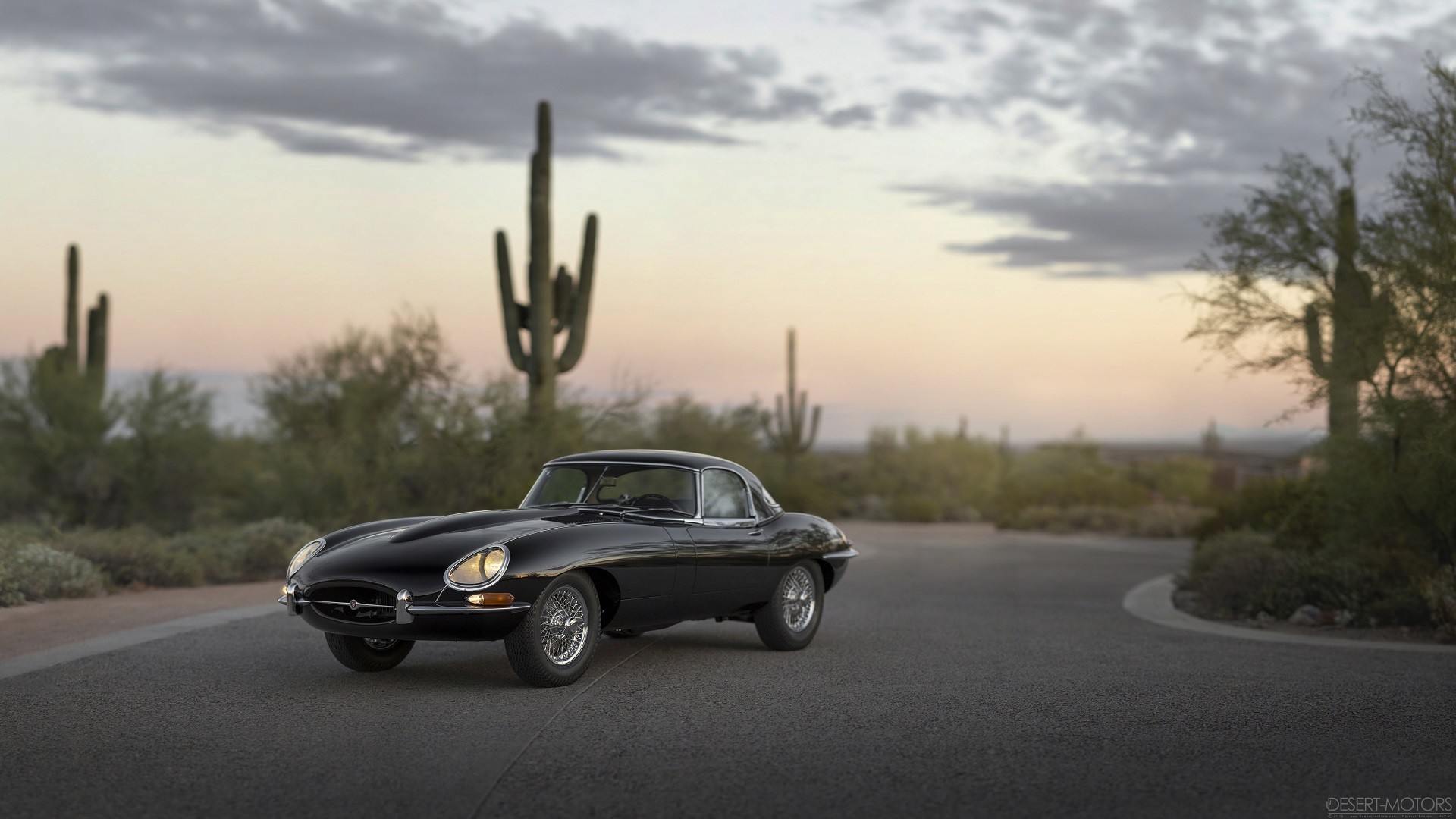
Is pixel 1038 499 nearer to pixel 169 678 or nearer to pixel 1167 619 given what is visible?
pixel 1167 619

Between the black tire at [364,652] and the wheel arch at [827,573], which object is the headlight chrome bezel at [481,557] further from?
the wheel arch at [827,573]

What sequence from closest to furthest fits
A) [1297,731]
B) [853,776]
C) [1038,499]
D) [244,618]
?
1. [853,776]
2. [1297,731]
3. [244,618]
4. [1038,499]

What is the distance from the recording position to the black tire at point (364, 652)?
9.12 metres

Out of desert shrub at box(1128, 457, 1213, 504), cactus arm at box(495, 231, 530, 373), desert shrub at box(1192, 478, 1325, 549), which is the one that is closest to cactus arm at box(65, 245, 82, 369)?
cactus arm at box(495, 231, 530, 373)

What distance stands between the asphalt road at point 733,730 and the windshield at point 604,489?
121 cm

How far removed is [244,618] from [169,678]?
3573 millimetres

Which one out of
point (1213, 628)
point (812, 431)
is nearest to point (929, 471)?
point (812, 431)

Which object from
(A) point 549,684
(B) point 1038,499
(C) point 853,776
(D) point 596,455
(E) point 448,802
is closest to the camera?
(E) point 448,802

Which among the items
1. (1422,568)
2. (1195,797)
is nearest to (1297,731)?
(1195,797)

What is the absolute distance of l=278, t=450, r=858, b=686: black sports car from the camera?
8242mm

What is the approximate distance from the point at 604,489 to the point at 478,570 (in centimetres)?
199

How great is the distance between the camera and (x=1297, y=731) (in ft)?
24.8

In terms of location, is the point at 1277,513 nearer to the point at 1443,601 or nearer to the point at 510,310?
the point at 1443,601

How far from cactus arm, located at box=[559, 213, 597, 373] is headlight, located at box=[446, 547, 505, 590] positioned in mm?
14957
